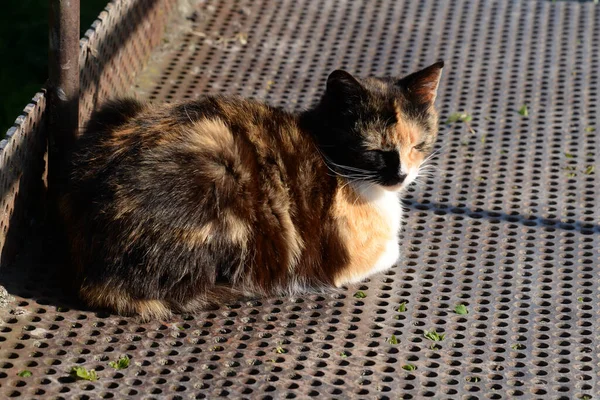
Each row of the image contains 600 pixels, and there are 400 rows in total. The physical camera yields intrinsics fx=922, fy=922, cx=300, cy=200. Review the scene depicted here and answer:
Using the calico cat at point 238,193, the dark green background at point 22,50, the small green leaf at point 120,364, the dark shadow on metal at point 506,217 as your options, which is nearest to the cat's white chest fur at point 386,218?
the calico cat at point 238,193

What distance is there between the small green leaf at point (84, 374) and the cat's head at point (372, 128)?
3.94 feet

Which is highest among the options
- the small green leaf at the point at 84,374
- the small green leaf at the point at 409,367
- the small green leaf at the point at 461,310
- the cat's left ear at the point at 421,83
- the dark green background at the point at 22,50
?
the cat's left ear at the point at 421,83

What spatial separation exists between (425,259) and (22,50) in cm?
→ 291

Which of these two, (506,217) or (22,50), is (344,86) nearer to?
(506,217)

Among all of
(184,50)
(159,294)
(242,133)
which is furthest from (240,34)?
(159,294)

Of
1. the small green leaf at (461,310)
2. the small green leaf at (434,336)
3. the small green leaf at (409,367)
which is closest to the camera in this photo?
→ the small green leaf at (409,367)

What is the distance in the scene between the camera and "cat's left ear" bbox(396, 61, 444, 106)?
11.7ft

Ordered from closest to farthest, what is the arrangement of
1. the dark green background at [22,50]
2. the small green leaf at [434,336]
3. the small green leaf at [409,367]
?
the small green leaf at [409,367] → the small green leaf at [434,336] → the dark green background at [22,50]

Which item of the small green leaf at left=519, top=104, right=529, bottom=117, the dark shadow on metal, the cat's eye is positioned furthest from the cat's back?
the small green leaf at left=519, top=104, right=529, bottom=117

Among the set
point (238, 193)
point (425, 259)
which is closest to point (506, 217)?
point (425, 259)

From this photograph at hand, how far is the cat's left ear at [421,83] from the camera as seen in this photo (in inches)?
141

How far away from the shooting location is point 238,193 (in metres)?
3.25

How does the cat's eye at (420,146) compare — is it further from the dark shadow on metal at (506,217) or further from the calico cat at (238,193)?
the dark shadow on metal at (506,217)

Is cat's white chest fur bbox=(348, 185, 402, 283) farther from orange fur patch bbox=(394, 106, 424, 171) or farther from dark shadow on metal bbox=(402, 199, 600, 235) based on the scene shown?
dark shadow on metal bbox=(402, 199, 600, 235)
